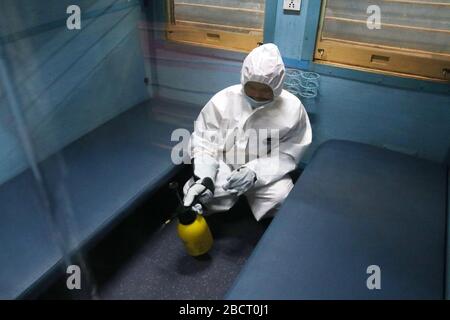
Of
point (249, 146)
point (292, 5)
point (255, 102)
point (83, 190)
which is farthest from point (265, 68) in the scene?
point (83, 190)

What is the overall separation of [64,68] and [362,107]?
1.52 metres

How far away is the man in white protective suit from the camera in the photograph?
146cm

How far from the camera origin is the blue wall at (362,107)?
1.53m

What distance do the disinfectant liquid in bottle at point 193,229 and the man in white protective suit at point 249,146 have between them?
0.10 metres

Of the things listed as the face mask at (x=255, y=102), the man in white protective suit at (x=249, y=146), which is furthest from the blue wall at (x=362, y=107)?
the face mask at (x=255, y=102)

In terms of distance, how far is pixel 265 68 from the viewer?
4.34ft

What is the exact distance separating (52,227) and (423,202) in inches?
55.8

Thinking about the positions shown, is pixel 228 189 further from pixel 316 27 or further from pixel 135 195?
pixel 316 27

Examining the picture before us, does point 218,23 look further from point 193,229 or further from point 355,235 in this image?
point 355,235

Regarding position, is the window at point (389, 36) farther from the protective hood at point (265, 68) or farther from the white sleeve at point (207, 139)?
the white sleeve at point (207, 139)

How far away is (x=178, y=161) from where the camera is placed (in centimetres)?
161

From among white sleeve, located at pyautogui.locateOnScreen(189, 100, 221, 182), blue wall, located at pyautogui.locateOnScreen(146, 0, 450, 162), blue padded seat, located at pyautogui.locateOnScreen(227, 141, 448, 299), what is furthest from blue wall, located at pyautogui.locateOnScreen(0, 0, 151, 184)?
blue padded seat, located at pyautogui.locateOnScreen(227, 141, 448, 299)

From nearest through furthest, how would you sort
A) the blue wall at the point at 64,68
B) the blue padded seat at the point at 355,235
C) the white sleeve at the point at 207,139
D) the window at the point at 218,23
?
the blue padded seat at the point at 355,235 → the blue wall at the point at 64,68 → the white sleeve at the point at 207,139 → the window at the point at 218,23
